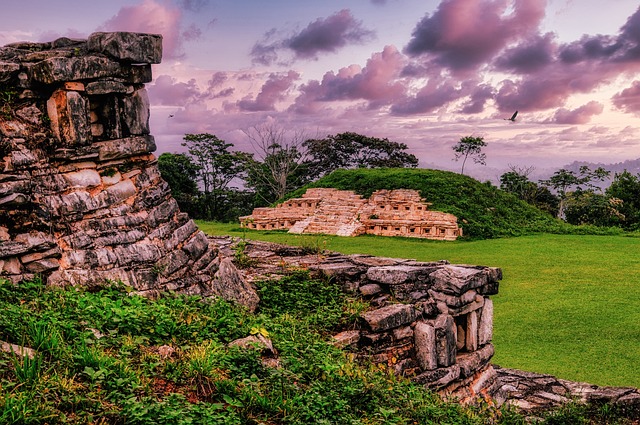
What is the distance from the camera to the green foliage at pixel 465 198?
21688mm

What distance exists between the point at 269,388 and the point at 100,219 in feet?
9.32

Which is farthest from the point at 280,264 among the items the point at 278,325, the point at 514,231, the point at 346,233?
the point at 514,231

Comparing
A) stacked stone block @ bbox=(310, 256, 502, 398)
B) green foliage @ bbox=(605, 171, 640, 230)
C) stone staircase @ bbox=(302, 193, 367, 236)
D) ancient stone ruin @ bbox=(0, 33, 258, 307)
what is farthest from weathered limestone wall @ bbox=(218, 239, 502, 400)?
green foliage @ bbox=(605, 171, 640, 230)

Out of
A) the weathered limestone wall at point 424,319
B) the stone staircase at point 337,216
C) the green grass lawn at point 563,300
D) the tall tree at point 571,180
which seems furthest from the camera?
the tall tree at point 571,180

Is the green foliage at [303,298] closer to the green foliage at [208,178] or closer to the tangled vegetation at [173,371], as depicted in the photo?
the tangled vegetation at [173,371]

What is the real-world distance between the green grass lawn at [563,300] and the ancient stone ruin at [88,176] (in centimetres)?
401

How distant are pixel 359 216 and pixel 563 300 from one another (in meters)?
12.6

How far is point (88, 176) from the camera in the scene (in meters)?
5.52

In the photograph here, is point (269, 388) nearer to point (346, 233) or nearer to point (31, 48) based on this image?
point (31, 48)

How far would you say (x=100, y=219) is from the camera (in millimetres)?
5473

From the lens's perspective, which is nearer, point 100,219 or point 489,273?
point 100,219

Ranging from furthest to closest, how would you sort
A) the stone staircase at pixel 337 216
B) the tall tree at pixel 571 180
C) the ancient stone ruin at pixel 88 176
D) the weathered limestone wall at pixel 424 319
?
the tall tree at pixel 571 180 → the stone staircase at pixel 337 216 → the weathered limestone wall at pixel 424 319 → the ancient stone ruin at pixel 88 176

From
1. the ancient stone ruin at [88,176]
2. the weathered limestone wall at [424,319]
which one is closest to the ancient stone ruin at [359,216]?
the weathered limestone wall at [424,319]

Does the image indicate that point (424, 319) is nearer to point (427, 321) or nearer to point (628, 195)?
point (427, 321)
